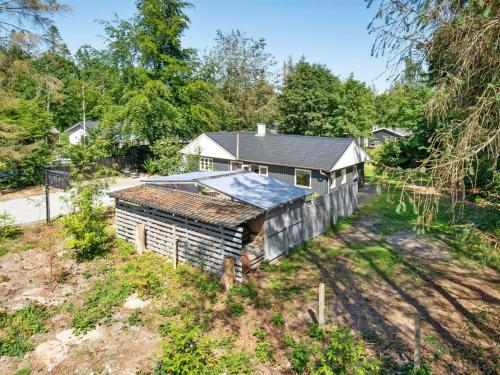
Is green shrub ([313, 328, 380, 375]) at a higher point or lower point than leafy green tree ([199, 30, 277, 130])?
lower

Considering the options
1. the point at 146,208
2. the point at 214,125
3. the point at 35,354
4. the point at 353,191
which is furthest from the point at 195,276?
the point at 214,125

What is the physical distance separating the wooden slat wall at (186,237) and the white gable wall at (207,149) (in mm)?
12569

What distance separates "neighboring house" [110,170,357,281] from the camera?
10.6 meters

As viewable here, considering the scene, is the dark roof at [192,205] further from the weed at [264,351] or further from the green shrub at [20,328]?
the green shrub at [20,328]

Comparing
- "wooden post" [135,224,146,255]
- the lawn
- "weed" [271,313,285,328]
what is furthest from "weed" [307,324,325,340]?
"wooden post" [135,224,146,255]

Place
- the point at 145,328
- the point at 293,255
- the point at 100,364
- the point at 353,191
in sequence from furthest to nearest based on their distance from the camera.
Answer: the point at 353,191
the point at 293,255
the point at 145,328
the point at 100,364

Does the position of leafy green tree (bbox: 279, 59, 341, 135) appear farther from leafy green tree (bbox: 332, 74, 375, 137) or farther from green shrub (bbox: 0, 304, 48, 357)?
green shrub (bbox: 0, 304, 48, 357)

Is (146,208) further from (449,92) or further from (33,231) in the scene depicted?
(449,92)

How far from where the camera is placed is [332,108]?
38375mm

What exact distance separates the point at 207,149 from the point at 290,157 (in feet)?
25.3

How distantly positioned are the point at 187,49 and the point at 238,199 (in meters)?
23.6

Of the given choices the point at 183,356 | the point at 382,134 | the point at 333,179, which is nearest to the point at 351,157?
the point at 333,179

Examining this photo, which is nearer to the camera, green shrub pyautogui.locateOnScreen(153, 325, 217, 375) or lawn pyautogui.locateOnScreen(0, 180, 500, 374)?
green shrub pyautogui.locateOnScreen(153, 325, 217, 375)

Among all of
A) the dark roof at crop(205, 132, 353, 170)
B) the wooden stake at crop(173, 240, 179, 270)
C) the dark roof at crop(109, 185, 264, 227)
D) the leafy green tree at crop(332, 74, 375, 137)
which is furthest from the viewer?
the leafy green tree at crop(332, 74, 375, 137)
